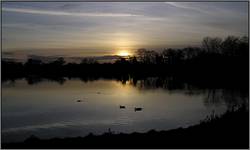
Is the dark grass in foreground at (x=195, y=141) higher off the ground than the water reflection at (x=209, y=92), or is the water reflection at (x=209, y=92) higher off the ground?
the dark grass in foreground at (x=195, y=141)

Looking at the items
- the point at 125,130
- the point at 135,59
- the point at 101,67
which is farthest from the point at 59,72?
the point at 125,130

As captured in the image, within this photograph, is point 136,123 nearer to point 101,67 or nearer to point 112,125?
point 112,125

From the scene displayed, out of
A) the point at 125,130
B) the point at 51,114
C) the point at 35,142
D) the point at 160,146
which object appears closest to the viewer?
the point at 160,146

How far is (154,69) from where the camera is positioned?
49312 mm

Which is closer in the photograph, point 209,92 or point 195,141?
point 195,141

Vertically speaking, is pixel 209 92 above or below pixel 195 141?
below

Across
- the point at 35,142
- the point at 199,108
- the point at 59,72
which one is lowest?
the point at 59,72

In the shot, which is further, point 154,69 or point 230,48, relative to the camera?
point 154,69

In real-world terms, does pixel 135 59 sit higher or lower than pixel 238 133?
lower

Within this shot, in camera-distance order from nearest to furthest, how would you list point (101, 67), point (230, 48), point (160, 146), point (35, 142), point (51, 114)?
point (160, 146), point (35, 142), point (51, 114), point (230, 48), point (101, 67)

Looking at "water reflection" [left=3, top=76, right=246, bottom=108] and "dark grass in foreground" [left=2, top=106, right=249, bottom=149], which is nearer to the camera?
"dark grass in foreground" [left=2, top=106, right=249, bottom=149]

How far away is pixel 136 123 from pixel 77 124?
186 centimetres

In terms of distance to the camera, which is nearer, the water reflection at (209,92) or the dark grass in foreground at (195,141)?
the dark grass in foreground at (195,141)

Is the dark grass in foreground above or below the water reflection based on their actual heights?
above
